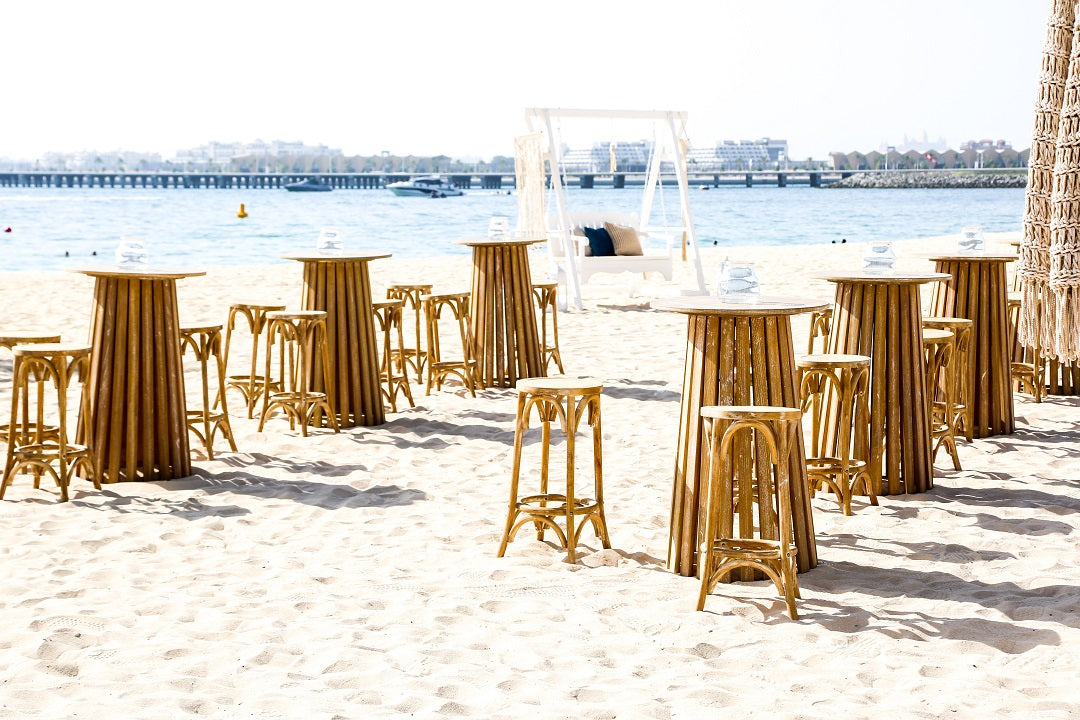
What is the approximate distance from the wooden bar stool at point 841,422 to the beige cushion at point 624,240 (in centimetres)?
669

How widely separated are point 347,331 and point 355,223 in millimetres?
43755

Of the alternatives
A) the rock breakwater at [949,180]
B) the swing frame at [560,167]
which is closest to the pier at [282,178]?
the rock breakwater at [949,180]

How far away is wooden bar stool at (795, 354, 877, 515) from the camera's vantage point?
4438 millimetres

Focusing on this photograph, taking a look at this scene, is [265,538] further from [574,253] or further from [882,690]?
[574,253]

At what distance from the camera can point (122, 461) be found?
16.4 ft

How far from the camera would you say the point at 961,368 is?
5672 millimetres

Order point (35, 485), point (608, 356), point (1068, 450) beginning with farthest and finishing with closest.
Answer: point (608, 356) → point (1068, 450) → point (35, 485)

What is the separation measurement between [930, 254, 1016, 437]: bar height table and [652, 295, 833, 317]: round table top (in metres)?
2.37

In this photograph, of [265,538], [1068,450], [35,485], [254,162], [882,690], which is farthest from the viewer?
[254,162]

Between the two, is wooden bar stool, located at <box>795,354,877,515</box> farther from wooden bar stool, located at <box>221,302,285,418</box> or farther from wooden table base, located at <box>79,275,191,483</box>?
wooden bar stool, located at <box>221,302,285,418</box>

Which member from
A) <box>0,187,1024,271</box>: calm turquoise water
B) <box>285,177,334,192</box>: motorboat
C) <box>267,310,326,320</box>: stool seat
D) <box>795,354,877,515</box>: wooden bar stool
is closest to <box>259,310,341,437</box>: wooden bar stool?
<box>267,310,326,320</box>: stool seat

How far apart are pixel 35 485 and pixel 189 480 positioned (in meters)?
0.62

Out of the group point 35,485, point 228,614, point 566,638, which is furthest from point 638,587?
point 35,485

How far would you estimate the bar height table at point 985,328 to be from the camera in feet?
19.2
